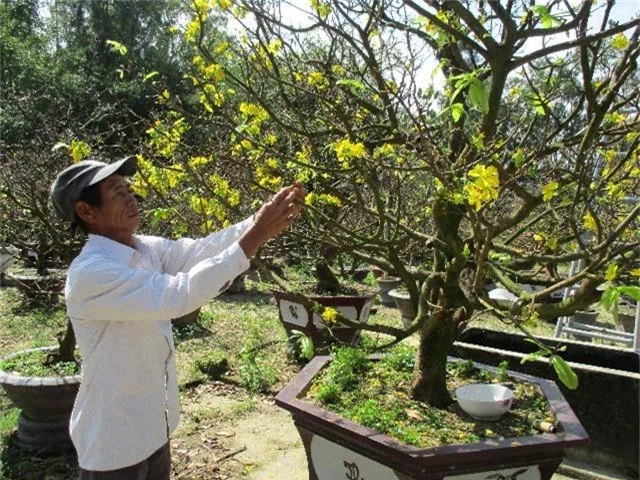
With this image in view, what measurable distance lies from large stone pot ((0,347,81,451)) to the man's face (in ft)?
6.49

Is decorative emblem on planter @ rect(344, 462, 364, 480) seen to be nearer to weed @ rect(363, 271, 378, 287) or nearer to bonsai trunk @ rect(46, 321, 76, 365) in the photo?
bonsai trunk @ rect(46, 321, 76, 365)

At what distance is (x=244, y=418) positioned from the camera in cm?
482

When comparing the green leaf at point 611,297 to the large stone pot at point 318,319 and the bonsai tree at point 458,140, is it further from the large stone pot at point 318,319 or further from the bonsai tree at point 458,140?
the large stone pot at point 318,319

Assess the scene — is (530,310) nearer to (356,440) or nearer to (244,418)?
(356,440)

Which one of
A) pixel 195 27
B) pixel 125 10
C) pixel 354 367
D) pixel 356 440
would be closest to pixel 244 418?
pixel 354 367

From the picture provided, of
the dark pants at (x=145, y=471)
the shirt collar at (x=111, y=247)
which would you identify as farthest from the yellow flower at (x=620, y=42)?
the dark pants at (x=145, y=471)

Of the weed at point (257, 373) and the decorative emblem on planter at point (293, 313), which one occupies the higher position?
the decorative emblem on planter at point (293, 313)

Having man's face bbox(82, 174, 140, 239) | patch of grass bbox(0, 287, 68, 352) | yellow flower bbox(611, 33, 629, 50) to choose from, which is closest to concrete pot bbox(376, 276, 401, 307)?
patch of grass bbox(0, 287, 68, 352)

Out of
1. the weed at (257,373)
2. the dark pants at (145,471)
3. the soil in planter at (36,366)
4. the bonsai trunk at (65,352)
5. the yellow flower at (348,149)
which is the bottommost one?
the weed at (257,373)

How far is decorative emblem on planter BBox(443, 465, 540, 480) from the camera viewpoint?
2.38m

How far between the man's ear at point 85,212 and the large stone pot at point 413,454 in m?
1.19

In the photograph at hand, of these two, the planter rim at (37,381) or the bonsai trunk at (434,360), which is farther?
the planter rim at (37,381)

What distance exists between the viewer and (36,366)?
13.7 feet

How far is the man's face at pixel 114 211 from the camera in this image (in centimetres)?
229
